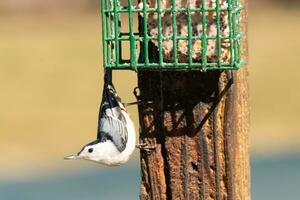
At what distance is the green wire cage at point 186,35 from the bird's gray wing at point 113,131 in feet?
1.75

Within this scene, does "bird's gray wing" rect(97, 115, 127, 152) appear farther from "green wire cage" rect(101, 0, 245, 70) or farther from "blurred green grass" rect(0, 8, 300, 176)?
"blurred green grass" rect(0, 8, 300, 176)

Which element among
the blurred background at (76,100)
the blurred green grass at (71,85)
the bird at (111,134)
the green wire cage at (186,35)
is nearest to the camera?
the green wire cage at (186,35)

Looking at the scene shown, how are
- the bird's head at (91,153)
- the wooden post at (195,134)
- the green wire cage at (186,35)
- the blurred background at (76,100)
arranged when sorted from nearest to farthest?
the wooden post at (195,134) → the green wire cage at (186,35) → the bird's head at (91,153) → the blurred background at (76,100)

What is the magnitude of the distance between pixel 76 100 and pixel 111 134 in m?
17.1

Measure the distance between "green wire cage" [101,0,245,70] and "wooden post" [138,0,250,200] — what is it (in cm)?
6

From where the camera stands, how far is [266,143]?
59.6 feet

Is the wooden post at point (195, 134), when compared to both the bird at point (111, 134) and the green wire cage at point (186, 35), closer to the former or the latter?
the green wire cage at point (186, 35)

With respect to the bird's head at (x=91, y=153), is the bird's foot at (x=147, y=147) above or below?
above

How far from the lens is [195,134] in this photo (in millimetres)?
5152

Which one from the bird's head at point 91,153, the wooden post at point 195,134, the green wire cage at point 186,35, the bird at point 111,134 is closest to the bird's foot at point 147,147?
the wooden post at point 195,134

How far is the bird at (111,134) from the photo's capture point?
19.7 feet

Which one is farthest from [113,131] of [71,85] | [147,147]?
[71,85]

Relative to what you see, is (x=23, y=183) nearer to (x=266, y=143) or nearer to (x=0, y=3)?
(x=266, y=143)

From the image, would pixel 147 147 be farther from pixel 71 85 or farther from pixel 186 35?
pixel 71 85
